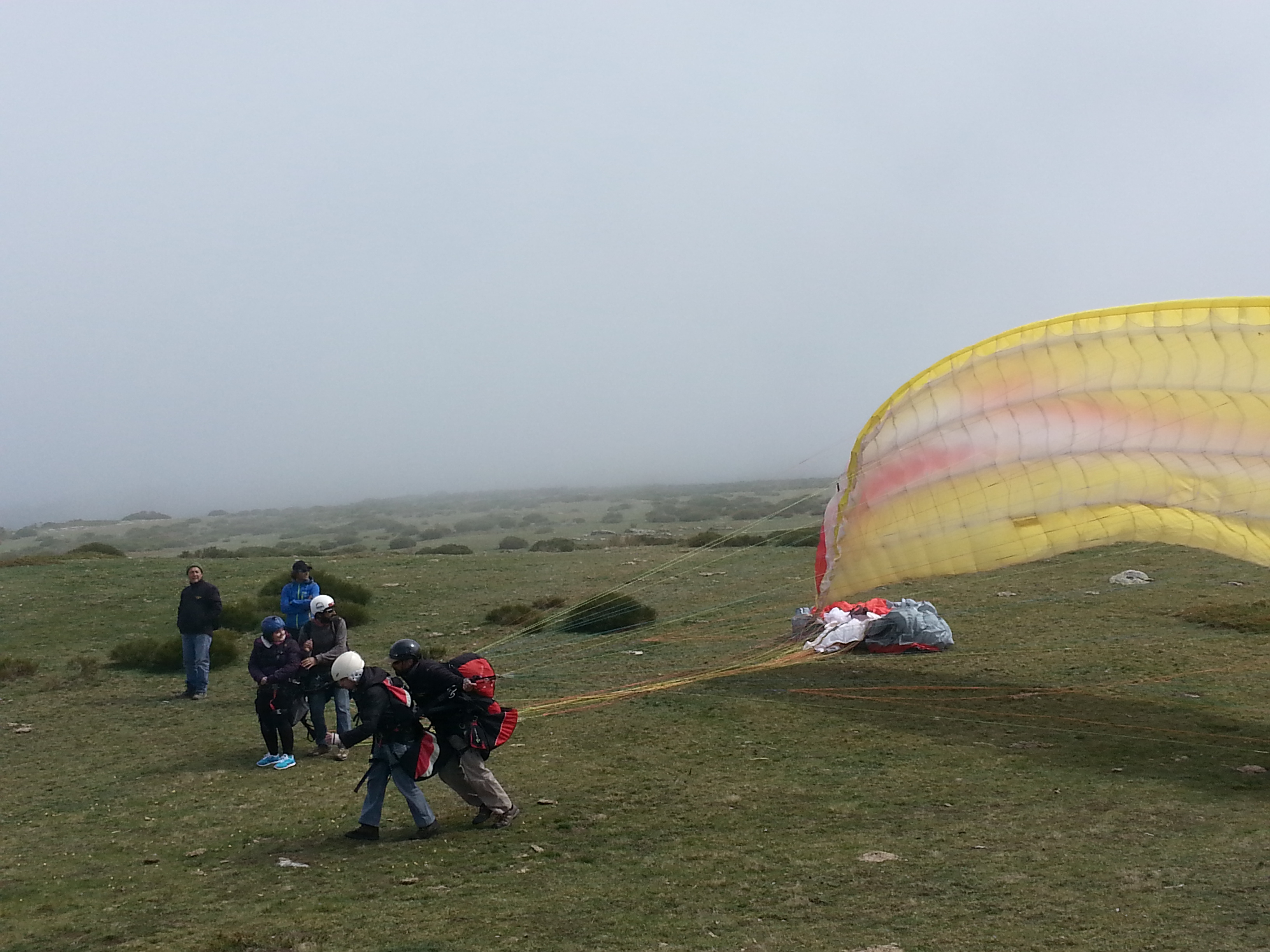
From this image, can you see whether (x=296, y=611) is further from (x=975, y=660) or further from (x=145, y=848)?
(x=975, y=660)

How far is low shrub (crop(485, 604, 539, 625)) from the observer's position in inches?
778

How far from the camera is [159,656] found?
658 inches

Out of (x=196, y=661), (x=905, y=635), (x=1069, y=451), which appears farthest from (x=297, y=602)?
(x=1069, y=451)

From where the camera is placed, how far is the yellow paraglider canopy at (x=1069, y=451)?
9125 mm

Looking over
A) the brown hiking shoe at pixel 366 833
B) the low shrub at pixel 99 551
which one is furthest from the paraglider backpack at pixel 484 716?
the low shrub at pixel 99 551

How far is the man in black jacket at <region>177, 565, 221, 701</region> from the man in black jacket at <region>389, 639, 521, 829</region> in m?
6.86

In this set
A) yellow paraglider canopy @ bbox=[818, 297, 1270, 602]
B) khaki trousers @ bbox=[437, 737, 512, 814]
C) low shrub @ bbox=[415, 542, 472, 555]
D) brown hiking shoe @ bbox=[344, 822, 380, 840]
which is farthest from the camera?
low shrub @ bbox=[415, 542, 472, 555]

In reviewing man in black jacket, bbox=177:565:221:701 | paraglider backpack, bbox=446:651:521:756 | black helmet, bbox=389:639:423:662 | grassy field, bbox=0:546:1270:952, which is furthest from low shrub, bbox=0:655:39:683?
paraglider backpack, bbox=446:651:521:756

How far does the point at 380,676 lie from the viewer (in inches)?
316

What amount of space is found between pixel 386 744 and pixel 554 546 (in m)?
33.1

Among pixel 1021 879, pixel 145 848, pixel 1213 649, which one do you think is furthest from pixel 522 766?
pixel 1213 649

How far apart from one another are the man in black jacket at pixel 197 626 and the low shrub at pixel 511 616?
618 cm

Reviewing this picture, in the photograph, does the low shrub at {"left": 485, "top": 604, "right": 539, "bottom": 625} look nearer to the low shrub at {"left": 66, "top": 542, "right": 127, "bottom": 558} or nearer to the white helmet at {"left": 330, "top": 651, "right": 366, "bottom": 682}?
the white helmet at {"left": 330, "top": 651, "right": 366, "bottom": 682}

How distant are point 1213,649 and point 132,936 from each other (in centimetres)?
1326
